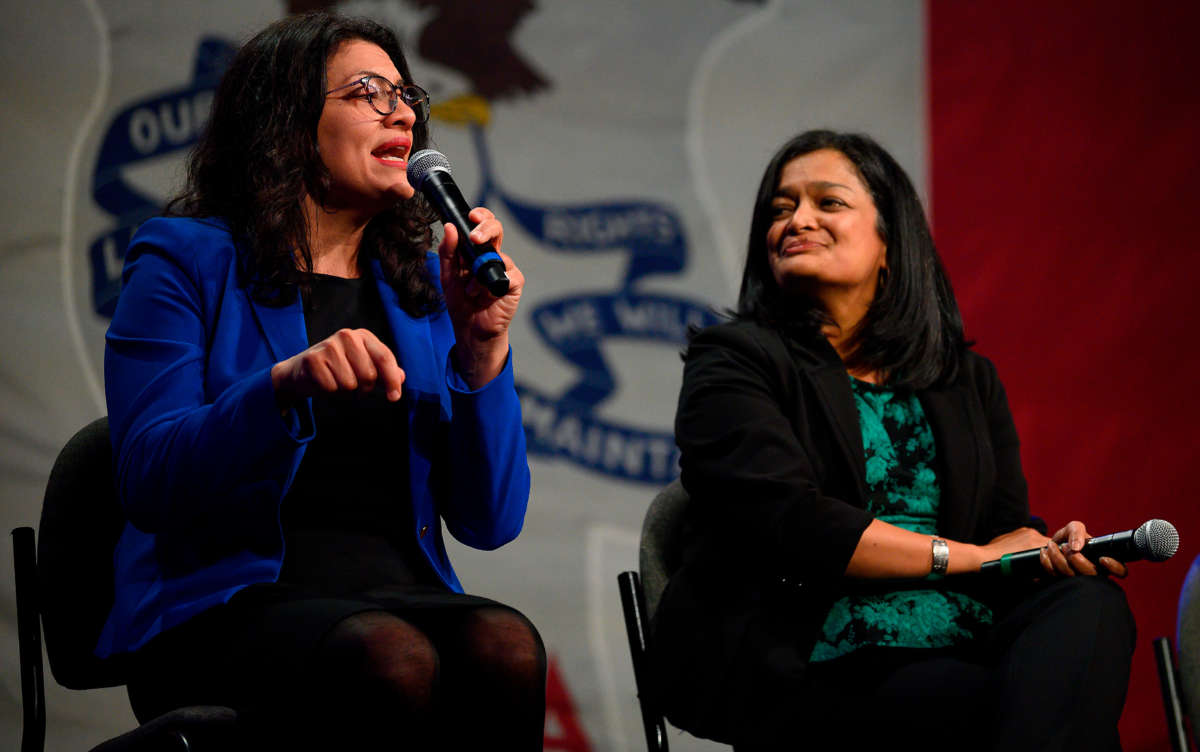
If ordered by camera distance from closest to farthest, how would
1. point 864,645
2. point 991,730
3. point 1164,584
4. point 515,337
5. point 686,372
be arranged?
point 991,730
point 864,645
point 686,372
point 515,337
point 1164,584

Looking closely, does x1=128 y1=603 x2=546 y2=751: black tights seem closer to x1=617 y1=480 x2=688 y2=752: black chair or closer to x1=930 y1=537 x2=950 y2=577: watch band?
x1=617 y1=480 x2=688 y2=752: black chair

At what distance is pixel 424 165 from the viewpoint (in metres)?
1.41

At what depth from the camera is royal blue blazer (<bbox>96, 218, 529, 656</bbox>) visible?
4.02ft

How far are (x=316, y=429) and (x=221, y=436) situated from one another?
17 cm

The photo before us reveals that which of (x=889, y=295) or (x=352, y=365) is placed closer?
(x=352, y=365)

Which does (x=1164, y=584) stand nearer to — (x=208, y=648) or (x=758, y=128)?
(x=758, y=128)

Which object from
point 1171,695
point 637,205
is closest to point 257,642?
point 1171,695

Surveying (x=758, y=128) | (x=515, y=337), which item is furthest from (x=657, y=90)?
(x=515, y=337)

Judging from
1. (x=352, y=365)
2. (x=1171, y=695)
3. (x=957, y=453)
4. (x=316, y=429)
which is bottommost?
(x=1171, y=695)

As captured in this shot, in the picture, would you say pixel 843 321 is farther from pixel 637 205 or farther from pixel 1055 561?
pixel 637 205

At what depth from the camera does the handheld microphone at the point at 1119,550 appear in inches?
53.1

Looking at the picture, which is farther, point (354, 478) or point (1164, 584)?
point (1164, 584)

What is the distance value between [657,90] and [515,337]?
2.39 feet

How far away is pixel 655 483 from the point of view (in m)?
2.78
